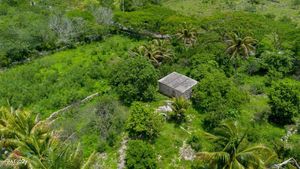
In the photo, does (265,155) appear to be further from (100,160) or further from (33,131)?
(33,131)

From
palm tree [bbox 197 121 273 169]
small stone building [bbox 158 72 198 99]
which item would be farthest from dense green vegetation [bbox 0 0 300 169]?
small stone building [bbox 158 72 198 99]

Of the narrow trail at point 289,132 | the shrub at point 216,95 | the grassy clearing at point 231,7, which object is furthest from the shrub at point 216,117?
the grassy clearing at point 231,7

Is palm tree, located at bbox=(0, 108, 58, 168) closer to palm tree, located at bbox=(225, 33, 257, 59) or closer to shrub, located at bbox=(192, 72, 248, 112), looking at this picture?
shrub, located at bbox=(192, 72, 248, 112)

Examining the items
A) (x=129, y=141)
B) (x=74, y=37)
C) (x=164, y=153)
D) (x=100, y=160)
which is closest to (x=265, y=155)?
(x=164, y=153)

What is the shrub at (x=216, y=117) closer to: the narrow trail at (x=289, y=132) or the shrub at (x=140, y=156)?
the narrow trail at (x=289, y=132)

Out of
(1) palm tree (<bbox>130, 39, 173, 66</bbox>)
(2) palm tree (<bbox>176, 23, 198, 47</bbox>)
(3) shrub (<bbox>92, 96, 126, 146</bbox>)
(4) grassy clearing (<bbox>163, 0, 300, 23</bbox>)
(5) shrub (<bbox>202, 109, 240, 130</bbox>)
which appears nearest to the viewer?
(3) shrub (<bbox>92, 96, 126, 146</bbox>)

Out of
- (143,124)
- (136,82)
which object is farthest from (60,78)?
(143,124)
